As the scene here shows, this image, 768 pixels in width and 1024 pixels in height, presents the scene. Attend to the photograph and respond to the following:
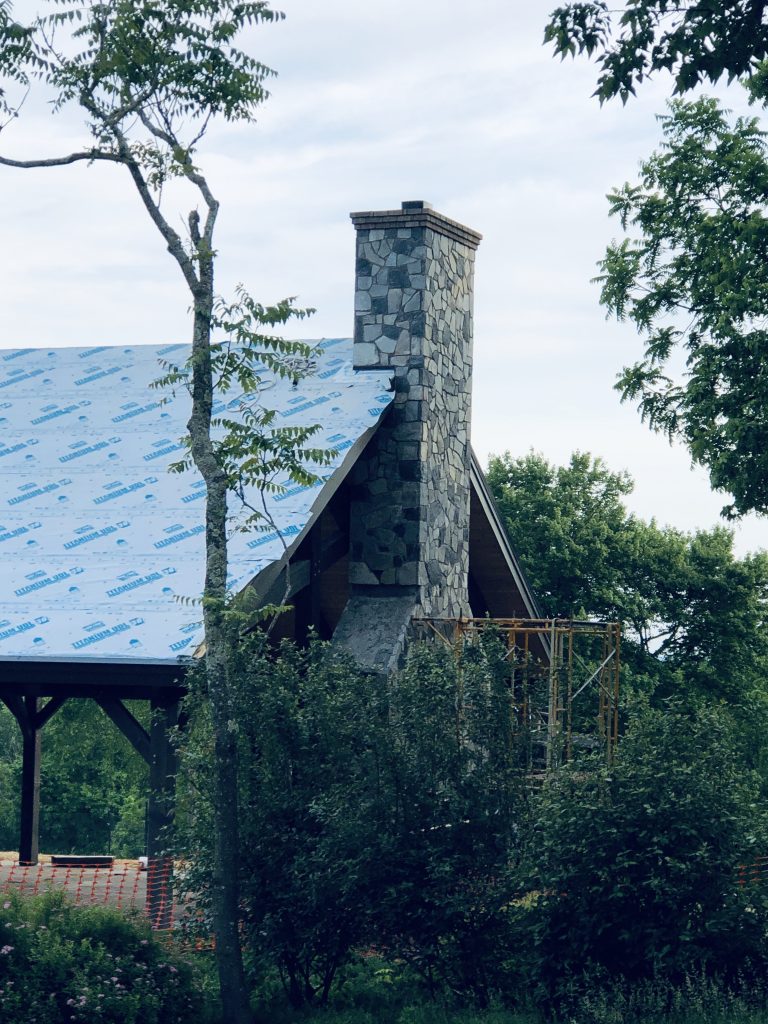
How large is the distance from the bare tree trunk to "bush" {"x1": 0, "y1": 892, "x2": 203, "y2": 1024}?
37cm

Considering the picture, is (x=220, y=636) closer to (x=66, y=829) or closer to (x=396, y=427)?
(x=396, y=427)

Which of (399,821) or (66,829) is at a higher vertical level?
(399,821)

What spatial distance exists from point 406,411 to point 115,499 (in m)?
4.57

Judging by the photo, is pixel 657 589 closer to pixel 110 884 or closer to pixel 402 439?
pixel 402 439

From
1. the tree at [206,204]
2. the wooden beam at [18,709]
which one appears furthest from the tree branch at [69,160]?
the wooden beam at [18,709]

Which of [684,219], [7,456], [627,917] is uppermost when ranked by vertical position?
[684,219]

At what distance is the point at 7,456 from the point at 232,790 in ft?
29.6

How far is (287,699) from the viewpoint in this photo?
13.5 meters

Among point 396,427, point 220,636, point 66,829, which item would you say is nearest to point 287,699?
point 220,636

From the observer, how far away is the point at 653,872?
12398 mm

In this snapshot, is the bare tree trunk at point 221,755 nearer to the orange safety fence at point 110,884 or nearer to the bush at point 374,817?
the bush at point 374,817

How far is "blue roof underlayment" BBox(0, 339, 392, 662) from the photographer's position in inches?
645

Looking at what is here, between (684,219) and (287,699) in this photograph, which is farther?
(684,219)

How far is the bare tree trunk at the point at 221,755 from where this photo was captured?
13.0 m
